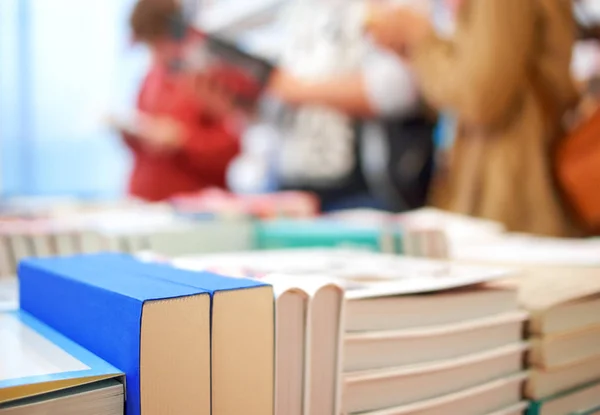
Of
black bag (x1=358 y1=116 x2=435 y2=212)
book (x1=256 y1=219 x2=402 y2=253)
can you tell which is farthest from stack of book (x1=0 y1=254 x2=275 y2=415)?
black bag (x1=358 y1=116 x2=435 y2=212)

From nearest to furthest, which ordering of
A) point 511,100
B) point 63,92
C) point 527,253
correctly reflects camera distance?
point 527,253 → point 511,100 → point 63,92

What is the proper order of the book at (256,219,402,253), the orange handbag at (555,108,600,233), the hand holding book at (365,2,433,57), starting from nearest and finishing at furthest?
the book at (256,219,402,253), the orange handbag at (555,108,600,233), the hand holding book at (365,2,433,57)

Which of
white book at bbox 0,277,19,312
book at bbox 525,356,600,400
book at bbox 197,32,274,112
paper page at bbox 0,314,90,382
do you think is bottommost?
book at bbox 525,356,600,400

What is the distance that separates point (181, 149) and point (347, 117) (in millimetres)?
736

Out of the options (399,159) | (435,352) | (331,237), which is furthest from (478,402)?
(399,159)

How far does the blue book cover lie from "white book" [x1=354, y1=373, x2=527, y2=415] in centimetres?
19

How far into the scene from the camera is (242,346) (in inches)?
14.4

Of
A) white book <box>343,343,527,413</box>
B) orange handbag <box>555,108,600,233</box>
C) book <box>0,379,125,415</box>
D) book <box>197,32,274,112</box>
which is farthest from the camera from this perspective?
book <box>197,32,274,112</box>

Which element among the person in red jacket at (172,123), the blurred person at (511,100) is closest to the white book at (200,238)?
the blurred person at (511,100)

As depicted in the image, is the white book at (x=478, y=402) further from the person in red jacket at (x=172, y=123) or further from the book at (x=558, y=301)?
the person in red jacket at (x=172, y=123)

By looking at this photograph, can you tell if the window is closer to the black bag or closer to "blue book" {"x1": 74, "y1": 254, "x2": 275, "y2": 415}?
the black bag

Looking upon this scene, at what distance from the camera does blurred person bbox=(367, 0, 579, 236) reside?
142cm

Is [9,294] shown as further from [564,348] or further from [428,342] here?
[564,348]

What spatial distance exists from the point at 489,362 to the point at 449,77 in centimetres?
122
